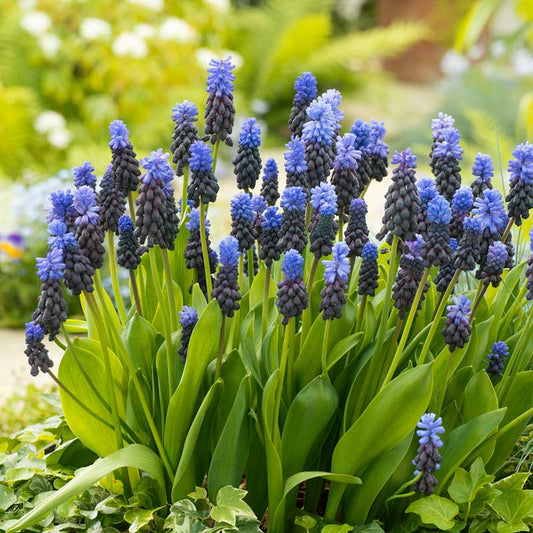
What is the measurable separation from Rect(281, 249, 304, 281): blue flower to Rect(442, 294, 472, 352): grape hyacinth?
0.32 metres

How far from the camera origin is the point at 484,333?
183 centimetres

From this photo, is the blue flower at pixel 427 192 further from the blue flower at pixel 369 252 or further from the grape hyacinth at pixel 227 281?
the grape hyacinth at pixel 227 281

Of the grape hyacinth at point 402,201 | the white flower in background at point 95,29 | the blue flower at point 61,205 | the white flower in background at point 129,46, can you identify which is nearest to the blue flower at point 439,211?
the grape hyacinth at point 402,201

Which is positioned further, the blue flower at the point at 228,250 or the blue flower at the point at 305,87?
the blue flower at the point at 305,87

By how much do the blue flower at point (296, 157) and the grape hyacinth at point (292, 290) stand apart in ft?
0.79

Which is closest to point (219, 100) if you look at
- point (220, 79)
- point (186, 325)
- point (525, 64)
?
point (220, 79)

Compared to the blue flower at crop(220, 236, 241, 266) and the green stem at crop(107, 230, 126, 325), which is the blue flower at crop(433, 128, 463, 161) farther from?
the green stem at crop(107, 230, 126, 325)

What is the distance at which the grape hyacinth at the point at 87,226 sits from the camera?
157 cm

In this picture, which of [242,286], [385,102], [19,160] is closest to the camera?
[242,286]

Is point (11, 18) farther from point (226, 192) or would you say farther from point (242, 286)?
point (242, 286)

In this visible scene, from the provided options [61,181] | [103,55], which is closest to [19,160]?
[103,55]

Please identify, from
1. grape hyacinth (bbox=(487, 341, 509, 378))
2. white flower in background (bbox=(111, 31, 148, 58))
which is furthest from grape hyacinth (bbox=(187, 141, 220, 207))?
white flower in background (bbox=(111, 31, 148, 58))

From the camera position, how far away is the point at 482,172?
181 cm

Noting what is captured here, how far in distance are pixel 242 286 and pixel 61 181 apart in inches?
134
